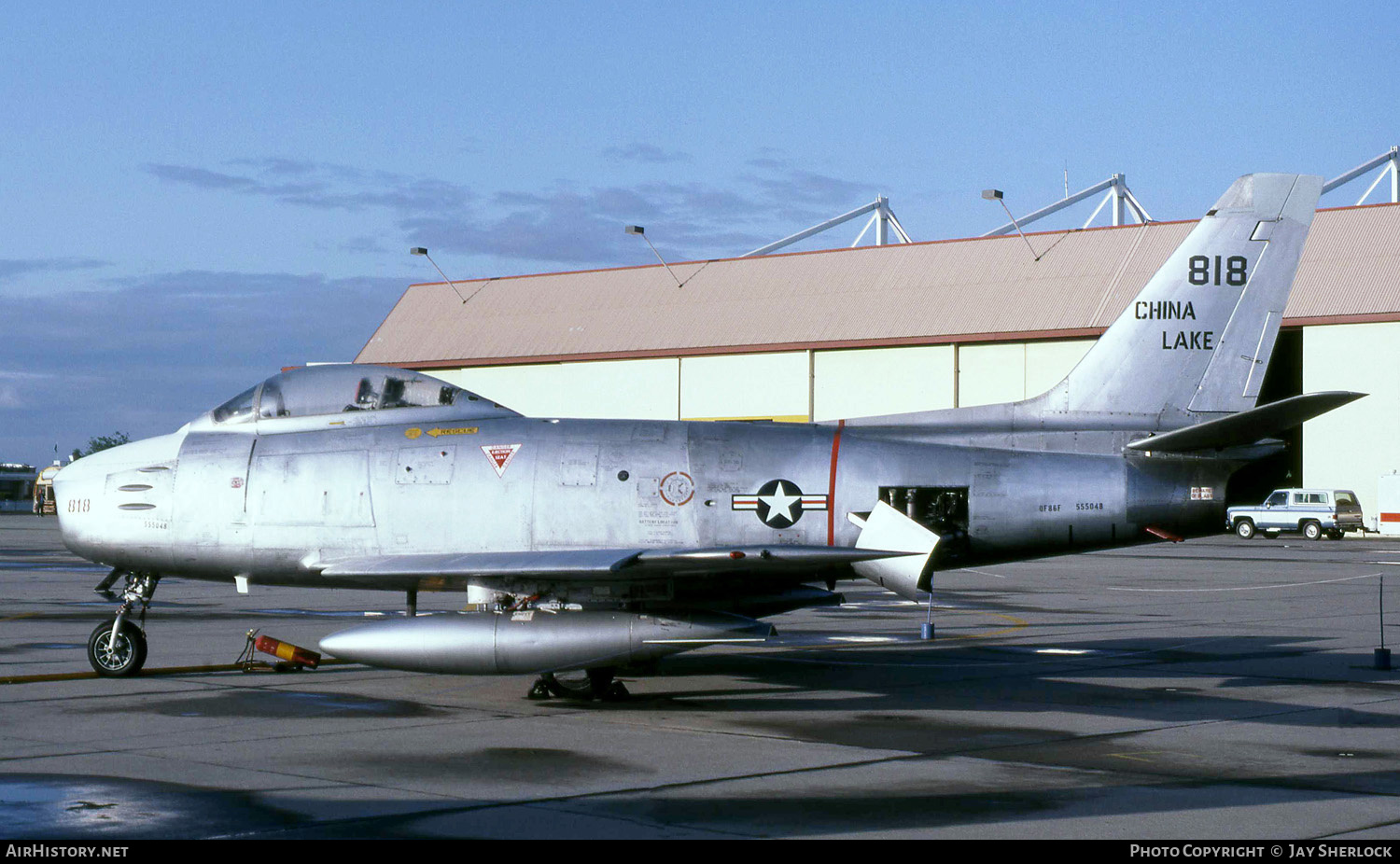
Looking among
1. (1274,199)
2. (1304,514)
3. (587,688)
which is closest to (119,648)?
(587,688)

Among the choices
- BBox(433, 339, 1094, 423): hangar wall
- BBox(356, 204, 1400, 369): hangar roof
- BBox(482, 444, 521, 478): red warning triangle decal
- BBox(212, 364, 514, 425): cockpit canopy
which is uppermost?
BBox(356, 204, 1400, 369): hangar roof

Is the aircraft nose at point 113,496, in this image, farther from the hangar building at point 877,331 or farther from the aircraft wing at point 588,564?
the hangar building at point 877,331

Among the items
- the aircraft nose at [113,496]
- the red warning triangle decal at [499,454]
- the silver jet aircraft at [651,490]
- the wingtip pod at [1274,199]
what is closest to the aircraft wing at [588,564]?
the silver jet aircraft at [651,490]

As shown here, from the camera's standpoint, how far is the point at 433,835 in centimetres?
766

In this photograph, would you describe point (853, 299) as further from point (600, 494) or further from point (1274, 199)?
point (600, 494)

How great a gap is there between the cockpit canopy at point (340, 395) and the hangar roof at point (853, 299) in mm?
44495

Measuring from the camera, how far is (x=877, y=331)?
62188mm

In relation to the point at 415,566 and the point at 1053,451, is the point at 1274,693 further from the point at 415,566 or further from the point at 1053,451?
the point at 415,566

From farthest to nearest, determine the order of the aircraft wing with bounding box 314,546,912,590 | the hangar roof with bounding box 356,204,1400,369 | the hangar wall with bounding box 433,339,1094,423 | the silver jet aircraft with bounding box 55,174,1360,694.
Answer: the hangar wall with bounding box 433,339,1094,423 → the hangar roof with bounding box 356,204,1400,369 → the silver jet aircraft with bounding box 55,174,1360,694 → the aircraft wing with bounding box 314,546,912,590

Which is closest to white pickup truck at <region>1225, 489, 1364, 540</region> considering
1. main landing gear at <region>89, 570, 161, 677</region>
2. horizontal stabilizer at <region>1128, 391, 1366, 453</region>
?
horizontal stabilizer at <region>1128, 391, 1366, 453</region>

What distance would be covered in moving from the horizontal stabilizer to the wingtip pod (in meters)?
2.41

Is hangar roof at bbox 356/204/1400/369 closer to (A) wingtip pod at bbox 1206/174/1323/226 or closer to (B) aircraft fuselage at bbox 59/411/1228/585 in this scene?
(A) wingtip pod at bbox 1206/174/1323/226

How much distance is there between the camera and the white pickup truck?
5544 centimetres

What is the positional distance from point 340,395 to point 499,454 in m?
2.06
